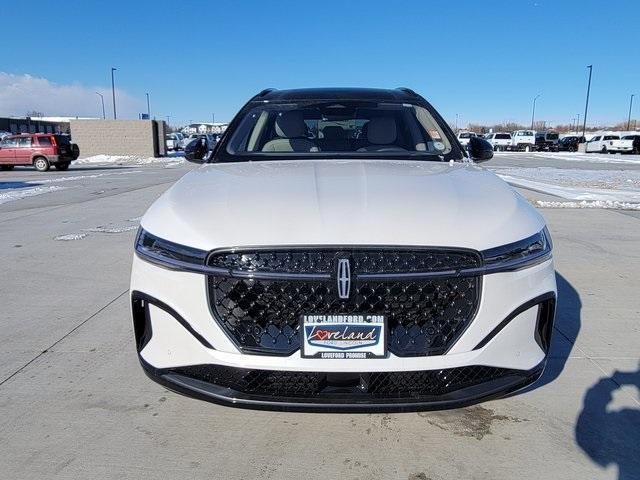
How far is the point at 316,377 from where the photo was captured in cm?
213

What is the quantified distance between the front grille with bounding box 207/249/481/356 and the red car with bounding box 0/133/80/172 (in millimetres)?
26006

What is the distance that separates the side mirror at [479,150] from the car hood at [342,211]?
1066 millimetres

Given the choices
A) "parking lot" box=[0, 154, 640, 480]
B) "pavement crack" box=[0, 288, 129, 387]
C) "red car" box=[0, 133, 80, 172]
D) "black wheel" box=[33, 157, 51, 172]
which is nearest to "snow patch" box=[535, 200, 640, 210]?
"parking lot" box=[0, 154, 640, 480]

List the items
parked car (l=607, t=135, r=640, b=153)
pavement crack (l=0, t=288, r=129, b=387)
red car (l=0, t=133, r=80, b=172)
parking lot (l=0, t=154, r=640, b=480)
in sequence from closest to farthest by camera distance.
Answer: parking lot (l=0, t=154, r=640, b=480) → pavement crack (l=0, t=288, r=129, b=387) → red car (l=0, t=133, r=80, b=172) → parked car (l=607, t=135, r=640, b=153)

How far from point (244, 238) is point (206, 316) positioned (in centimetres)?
36

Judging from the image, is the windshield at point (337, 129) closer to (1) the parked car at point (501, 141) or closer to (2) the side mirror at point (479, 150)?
(2) the side mirror at point (479, 150)

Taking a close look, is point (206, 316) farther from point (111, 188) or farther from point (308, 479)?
point (111, 188)

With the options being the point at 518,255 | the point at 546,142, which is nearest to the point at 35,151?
the point at 518,255

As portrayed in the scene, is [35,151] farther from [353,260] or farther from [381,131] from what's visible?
[353,260]

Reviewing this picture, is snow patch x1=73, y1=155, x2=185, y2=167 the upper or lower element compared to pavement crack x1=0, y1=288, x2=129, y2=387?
lower

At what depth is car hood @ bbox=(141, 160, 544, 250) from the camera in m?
2.16

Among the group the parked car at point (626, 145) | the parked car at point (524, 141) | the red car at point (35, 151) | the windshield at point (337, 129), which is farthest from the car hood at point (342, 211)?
the parked car at point (524, 141)

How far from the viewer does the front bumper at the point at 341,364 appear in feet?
6.93

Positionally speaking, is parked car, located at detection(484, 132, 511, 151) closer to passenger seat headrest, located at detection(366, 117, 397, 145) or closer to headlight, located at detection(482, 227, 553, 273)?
passenger seat headrest, located at detection(366, 117, 397, 145)
